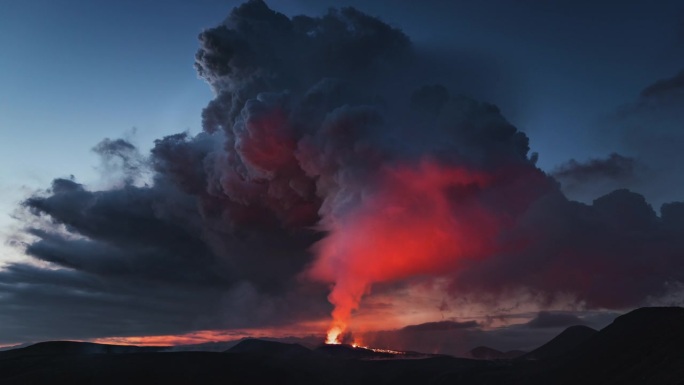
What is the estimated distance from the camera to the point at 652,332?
17288cm

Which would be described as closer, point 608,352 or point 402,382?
point 608,352

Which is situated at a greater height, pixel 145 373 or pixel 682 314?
pixel 682 314

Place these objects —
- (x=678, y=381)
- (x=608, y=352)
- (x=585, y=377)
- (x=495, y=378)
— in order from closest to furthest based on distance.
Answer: (x=678, y=381)
(x=585, y=377)
(x=608, y=352)
(x=495, y=378)

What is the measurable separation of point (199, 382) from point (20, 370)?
65.3 meters

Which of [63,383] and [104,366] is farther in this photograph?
[104,366]

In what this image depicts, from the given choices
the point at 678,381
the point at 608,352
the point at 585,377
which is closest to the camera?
the point at 678,381

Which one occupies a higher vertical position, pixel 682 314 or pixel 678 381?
pixel 682 314

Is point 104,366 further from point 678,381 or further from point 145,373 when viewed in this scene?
point 678,381

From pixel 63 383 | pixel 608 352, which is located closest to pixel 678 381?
A: pixel 608 352

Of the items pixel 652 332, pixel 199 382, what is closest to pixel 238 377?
pixel 199 382

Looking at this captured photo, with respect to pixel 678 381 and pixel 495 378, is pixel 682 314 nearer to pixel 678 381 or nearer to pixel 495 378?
pixel 495 378

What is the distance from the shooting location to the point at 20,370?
196750 millimetres

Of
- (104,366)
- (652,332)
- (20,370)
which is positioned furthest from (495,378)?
(20,370)

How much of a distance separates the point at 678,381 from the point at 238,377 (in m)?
128
